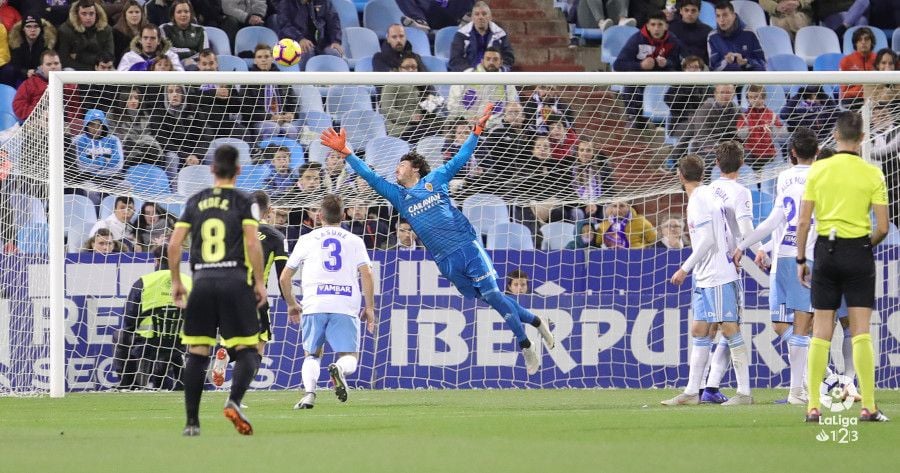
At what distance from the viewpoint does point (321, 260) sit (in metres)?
13.0

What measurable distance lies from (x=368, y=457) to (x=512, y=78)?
728 centimetres

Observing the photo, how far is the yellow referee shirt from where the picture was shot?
30.3 feet

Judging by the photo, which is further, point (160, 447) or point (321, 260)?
point (321, 260)

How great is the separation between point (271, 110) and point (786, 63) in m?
8.04

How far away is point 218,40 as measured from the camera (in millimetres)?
19328

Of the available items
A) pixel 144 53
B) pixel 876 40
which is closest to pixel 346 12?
pixel 144 53

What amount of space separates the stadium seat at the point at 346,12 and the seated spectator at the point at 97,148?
226 inches

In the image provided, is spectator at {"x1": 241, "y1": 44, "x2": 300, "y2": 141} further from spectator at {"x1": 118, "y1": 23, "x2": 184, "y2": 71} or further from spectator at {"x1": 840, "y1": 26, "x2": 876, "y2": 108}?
spectator at {"x1": 840, "y1": 26, "x2": 876, "y2": 108}

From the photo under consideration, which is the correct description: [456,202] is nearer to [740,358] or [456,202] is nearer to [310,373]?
[310,373]

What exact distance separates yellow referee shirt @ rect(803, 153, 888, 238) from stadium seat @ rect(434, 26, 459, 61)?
37.9ft

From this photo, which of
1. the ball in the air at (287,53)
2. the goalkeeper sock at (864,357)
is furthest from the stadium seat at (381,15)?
the goalkeeper sock at (864,357)

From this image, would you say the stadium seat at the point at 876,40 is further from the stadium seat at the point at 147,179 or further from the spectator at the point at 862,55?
the stadium seat at the point at 147,179

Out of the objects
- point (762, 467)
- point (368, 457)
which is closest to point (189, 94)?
point (368, 457)

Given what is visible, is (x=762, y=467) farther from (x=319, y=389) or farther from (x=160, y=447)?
(x=319, y=389)
